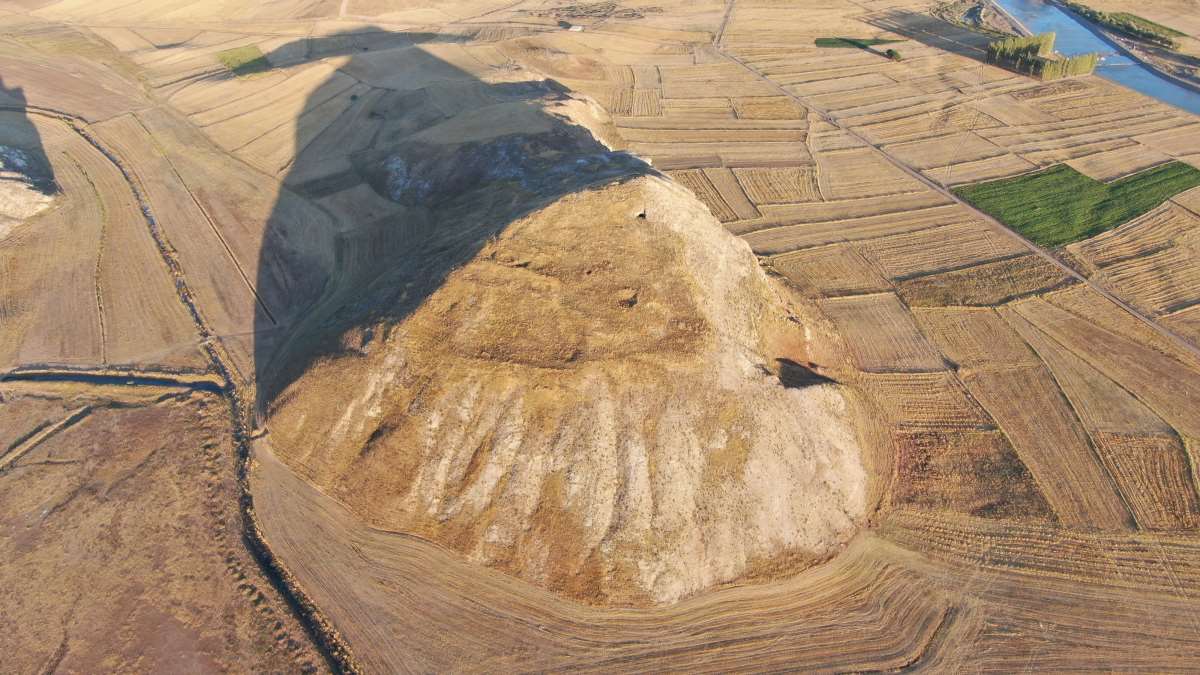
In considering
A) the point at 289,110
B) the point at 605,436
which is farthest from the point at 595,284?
the point at 289,110

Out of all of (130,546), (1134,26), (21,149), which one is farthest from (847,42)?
(130,546)

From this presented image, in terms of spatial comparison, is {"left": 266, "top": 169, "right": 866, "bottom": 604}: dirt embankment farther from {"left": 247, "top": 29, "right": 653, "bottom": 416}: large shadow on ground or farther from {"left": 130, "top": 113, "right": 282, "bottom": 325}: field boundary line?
{"left": 130, "top": 113, "right": 282, "bottom": 325}: field boundary line

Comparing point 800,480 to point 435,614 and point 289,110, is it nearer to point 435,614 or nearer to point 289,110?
point 435,614

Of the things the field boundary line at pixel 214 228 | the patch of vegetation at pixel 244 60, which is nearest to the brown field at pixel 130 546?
the field boundary line at pixel 214 228

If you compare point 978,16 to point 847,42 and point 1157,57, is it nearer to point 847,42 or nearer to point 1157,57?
point 1157,57

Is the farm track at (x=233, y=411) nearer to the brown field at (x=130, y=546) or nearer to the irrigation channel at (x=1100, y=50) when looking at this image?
the brown field at (x=130, y=546)

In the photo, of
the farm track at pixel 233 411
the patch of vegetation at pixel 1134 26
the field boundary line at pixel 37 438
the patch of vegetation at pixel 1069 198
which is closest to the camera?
the farm track at pixel 233 411

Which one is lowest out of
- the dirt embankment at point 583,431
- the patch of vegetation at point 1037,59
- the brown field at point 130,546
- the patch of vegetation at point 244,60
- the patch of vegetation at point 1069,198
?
the brown field at point 130,546
